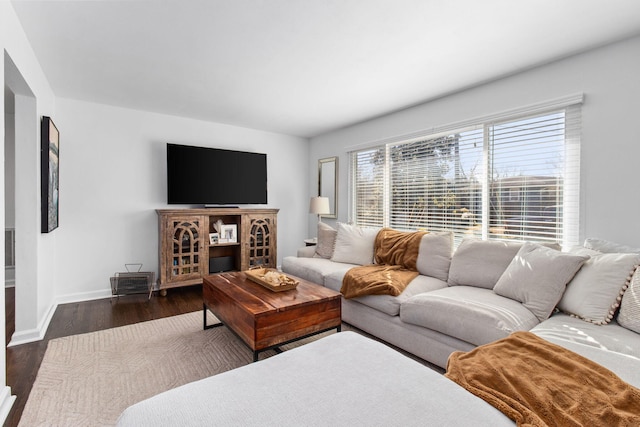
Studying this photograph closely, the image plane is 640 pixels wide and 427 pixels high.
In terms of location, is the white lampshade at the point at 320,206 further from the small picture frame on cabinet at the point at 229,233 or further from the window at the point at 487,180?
the small picture frame on cabinet at the point at 229,233

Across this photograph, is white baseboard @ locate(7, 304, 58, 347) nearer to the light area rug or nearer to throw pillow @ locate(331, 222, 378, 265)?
the light area rug

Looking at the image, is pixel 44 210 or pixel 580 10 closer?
pixel 580 10

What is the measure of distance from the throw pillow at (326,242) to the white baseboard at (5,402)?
2915 millimetres

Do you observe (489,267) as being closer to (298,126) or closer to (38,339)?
(298,126)

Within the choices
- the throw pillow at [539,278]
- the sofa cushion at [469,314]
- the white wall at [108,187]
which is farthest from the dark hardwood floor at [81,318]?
the throw pillow at [539,278]

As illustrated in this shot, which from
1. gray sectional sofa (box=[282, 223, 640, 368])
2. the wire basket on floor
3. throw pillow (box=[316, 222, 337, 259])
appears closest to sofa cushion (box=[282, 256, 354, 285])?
throw pillow (box=[316, 222, 337, 259])

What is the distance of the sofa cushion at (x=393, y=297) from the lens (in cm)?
256

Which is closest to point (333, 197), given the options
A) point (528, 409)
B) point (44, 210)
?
point (44, 210)

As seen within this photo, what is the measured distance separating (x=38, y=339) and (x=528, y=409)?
3457mm

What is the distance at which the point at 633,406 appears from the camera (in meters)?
1.03

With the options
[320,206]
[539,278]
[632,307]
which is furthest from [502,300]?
[320,206]

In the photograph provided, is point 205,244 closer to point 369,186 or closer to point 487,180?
point 369,186

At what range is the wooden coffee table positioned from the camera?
6.76 feet

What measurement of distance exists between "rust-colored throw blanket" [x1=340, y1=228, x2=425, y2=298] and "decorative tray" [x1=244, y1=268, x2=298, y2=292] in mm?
569
